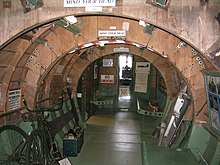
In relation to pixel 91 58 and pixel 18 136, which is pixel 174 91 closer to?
pixel 91 58

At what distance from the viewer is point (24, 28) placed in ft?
8.37

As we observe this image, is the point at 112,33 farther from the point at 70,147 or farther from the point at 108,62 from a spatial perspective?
the point at 108,62

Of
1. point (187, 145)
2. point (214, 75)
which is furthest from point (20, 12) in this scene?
point (187, 145)

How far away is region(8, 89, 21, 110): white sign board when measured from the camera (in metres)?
3.89

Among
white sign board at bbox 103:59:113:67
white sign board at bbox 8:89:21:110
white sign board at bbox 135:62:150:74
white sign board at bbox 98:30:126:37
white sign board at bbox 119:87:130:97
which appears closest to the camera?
white sign board at bbox 8:89:21:110

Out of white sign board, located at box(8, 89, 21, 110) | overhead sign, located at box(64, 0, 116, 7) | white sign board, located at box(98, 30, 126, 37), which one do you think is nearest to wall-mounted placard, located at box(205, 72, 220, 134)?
overhead sign, located at box(64, 0, 116, 7)

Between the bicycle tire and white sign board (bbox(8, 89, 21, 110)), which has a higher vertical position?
white sign board (bbox(8, 89, 21, 110))

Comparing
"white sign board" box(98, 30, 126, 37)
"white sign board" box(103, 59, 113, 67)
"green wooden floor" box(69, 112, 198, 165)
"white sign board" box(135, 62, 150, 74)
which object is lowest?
"green wooden floor" box(69, 112, 198, 165)

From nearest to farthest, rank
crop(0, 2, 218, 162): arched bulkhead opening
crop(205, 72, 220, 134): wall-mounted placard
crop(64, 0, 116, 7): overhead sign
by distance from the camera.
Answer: crop(64, 0, 116, 7): overhead sign < crop(205, 72, 220, 134): wall-mounted placard < crop(0, 2, 218, 162): arched bulkhead opening

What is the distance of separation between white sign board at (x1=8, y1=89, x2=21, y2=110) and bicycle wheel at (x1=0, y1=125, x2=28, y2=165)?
0.40 meters

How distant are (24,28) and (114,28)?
1.94 meters

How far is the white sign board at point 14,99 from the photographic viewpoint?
3891mm

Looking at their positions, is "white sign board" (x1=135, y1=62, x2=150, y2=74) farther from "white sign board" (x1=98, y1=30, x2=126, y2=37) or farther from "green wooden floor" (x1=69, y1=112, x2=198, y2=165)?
"white sign board" (x1=98, y1=30, x2=126, y2=37)

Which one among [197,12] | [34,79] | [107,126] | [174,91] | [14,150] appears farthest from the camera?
[107,126]
